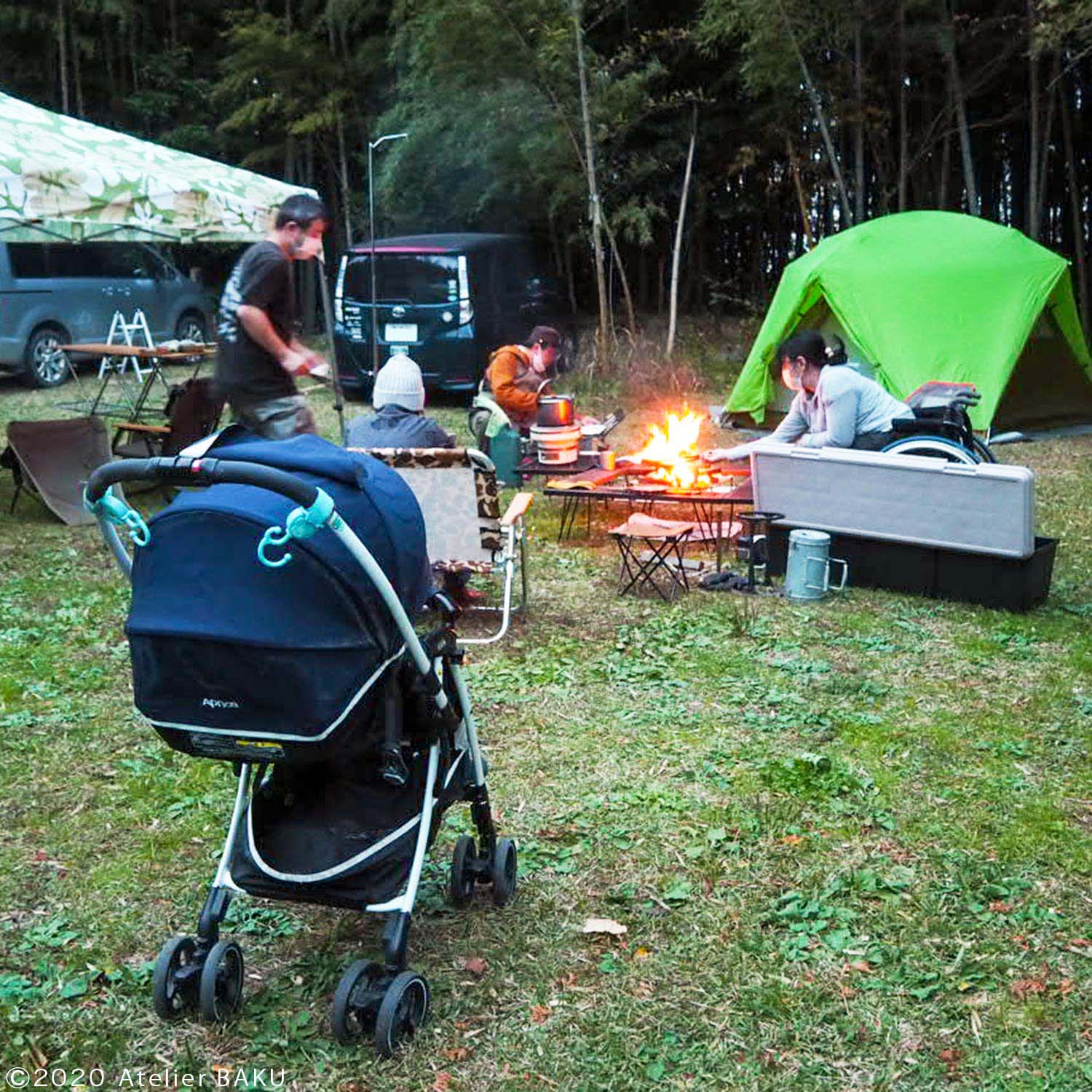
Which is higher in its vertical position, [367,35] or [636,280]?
[367,35]

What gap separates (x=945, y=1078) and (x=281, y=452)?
1.68 metres

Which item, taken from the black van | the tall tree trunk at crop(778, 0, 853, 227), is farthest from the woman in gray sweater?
the tall tree trunk at crop(778, 0, 853, 227)

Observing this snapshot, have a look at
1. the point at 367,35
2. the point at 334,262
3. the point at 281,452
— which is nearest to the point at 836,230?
the point at 367,35

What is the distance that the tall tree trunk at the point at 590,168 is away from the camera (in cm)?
1084

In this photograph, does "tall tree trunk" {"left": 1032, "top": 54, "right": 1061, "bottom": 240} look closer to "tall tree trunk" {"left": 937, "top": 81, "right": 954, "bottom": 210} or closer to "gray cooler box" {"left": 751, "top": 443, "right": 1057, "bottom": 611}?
"tall tree trunk" {"left": 937, "top": 81, "right": 954, "bottom": 210}

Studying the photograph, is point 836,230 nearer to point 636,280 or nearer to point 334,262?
point 636,280

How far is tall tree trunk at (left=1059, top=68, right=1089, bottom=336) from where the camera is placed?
35.8 ft

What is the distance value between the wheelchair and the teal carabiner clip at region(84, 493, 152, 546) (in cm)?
381

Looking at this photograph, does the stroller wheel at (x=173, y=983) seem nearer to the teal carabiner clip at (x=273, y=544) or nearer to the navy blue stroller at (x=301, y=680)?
the navy blue stroller at (x=301, y=680)

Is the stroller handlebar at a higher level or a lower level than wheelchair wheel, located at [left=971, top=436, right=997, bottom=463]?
higher

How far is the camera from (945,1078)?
2283mm

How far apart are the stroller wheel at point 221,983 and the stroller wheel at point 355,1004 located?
0.21m
